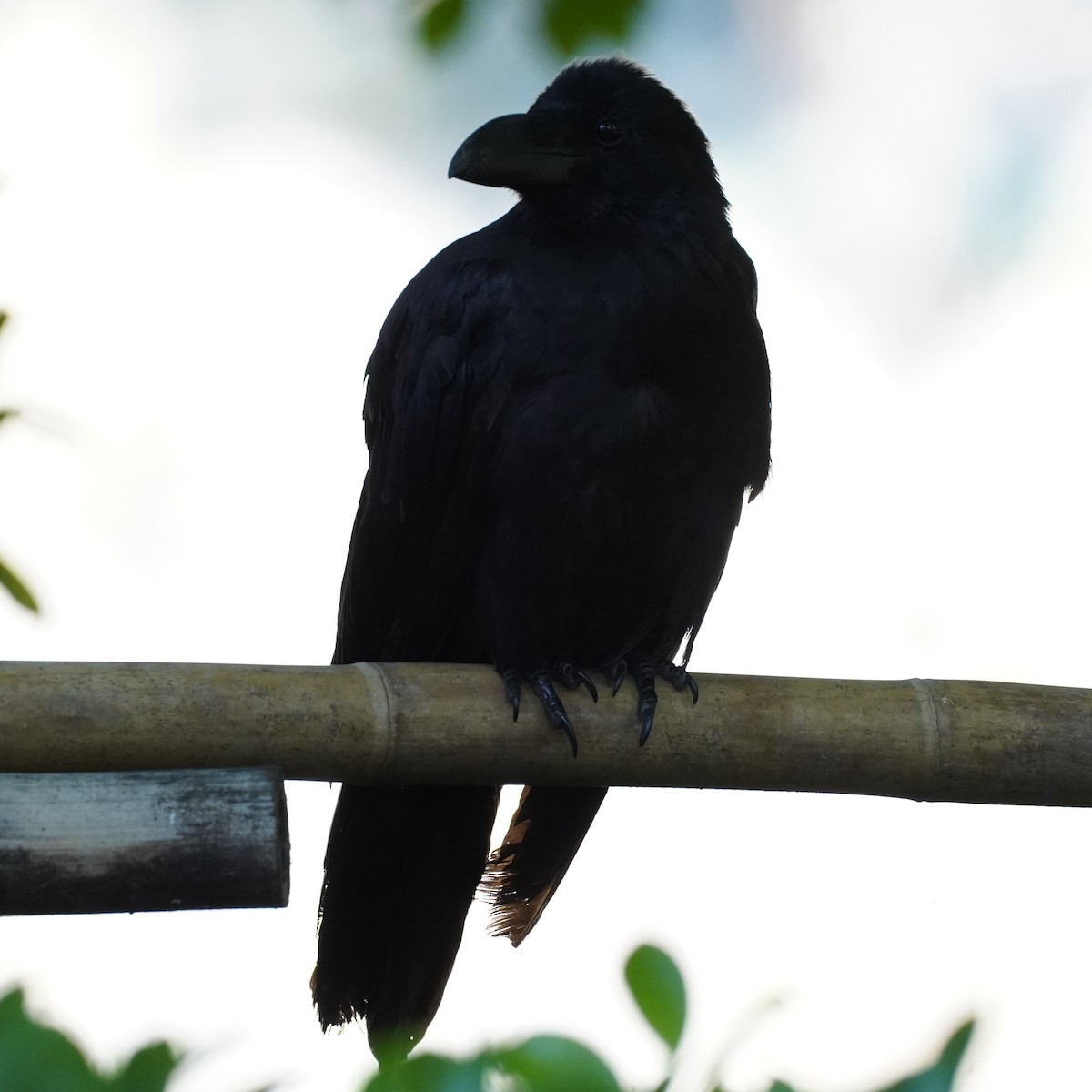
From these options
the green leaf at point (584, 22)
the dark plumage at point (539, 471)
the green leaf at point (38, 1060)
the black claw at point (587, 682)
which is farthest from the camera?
the dark plumage at point (539, 471)

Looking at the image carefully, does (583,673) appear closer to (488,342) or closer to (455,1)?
(488,342)

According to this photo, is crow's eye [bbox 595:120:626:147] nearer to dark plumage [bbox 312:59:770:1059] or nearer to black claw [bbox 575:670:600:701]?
dark plumage [bbox 312:59:770:1059]

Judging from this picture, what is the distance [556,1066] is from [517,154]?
6.76 feet

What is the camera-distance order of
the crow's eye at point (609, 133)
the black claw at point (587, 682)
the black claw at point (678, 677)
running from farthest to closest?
the crow's eye at point (609, 133) → the black claw at point (587, 682) → the black claw at point (678, 677)

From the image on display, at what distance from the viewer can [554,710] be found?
2.24 meters

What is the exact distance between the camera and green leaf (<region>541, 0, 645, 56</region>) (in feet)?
5.08

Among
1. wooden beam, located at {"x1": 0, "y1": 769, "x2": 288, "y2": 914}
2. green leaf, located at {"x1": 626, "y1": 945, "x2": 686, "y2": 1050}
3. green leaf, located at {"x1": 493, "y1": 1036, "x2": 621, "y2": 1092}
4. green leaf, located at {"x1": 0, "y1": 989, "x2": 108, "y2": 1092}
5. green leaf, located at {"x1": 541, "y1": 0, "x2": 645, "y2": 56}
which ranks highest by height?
green leaf, located at {"x1": 541, "y1": 0, "x2": 645, "y2": 56}

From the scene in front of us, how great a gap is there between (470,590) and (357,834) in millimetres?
515

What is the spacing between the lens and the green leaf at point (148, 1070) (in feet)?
3.16

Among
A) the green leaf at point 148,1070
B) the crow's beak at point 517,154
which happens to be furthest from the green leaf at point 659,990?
the crow's beak at point 517,154

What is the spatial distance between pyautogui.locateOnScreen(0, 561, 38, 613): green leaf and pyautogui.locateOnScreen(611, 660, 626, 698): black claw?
1146mm

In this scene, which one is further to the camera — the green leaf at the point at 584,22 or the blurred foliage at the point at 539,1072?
the green leaf at the point at 584,22

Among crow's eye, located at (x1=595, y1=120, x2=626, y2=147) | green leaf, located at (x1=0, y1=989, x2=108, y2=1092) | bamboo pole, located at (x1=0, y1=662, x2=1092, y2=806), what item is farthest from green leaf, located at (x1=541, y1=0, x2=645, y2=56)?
crow's eye, located at (x1=595, y1=120, x2=626, y2=147)

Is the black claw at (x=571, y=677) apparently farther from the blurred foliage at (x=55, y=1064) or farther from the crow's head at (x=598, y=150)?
the blurred foliage at (x=55, y=1064)
